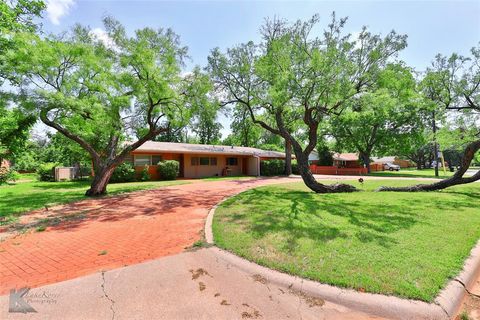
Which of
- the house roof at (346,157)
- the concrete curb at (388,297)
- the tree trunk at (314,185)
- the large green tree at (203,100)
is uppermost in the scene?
the large green tree at (203,100)

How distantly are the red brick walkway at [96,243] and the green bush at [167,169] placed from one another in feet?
37.2

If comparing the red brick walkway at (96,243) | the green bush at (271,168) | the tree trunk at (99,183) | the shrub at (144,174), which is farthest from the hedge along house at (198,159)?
the red brick walkway at (96,243)

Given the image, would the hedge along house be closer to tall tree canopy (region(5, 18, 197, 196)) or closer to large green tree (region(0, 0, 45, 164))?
tall tree canopy (region(5, 18, 197, 196))

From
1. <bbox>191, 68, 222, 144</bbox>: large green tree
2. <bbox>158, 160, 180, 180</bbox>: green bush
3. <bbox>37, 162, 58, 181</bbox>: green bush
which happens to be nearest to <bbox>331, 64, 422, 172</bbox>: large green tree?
<bbox>191, 68, 222, 144</bbox>: large green tree

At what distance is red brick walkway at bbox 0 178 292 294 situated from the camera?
13.6ft

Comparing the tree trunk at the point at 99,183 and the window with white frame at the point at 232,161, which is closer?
the tree trunk at the point at 99,183

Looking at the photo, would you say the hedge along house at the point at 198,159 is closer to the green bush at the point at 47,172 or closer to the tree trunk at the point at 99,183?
the green bush at the point at 47,172

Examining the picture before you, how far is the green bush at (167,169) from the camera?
67.2ft

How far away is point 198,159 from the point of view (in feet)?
79.9

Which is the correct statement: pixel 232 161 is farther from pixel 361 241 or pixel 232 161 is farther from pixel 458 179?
pixel 361 241

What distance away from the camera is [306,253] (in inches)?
177

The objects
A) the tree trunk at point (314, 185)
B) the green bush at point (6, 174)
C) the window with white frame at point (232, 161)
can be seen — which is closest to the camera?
the tree trunk at point (314, 185)

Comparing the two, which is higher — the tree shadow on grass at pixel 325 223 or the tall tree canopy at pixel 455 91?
the tall tree canopy at pixel 455 91

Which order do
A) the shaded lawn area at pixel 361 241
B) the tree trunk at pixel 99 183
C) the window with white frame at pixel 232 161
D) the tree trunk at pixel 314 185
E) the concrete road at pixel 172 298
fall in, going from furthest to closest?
the window with white frame at pixel 232 161 → the tree trunk at pixel 314 185 → the tree trunk at pixel 99 183 → the shaded lawn area at pixel 361 241 → the concrete road at pixel 172 298
